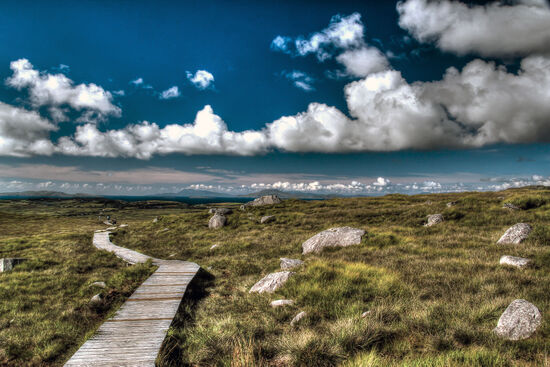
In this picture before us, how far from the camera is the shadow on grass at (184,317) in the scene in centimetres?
495

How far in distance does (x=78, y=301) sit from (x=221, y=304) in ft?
19.7

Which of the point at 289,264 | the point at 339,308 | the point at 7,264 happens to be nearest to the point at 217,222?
the point at 7,264

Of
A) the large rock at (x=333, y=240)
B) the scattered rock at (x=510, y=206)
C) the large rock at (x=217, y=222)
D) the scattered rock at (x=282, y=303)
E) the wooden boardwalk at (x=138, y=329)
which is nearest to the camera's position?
the wooden boardwalk at (x=138, y=329)

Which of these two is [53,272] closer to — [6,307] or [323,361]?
[6,307]

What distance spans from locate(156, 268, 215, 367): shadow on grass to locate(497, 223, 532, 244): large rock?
14022 mm

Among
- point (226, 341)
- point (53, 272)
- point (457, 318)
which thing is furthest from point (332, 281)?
point (53, 272)

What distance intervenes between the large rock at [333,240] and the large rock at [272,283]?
17.8 feet

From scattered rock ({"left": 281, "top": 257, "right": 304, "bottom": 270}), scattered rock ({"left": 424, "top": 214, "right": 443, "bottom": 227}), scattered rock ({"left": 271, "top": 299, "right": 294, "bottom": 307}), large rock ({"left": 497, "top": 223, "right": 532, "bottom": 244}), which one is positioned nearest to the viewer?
scattered rock ({"left": 271, "top": 299, "right": 294, "bottom": 307})

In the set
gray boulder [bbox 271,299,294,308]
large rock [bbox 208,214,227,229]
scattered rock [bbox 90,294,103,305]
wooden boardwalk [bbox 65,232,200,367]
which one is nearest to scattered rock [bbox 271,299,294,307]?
gray boulder [bbox 271,299,294,308]

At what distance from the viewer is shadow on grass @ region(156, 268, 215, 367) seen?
495 centimetres

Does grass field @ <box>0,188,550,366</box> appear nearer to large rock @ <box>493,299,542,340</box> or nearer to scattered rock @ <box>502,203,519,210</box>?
large rock @ <box>493,299,542,340</box>

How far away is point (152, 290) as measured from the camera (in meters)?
8.74

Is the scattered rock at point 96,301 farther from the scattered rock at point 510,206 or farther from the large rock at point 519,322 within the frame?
the scattered rock at point 510,206

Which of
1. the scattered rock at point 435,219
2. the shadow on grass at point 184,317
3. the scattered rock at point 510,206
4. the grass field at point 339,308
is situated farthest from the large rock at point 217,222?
the scattered rock at point 510,206
